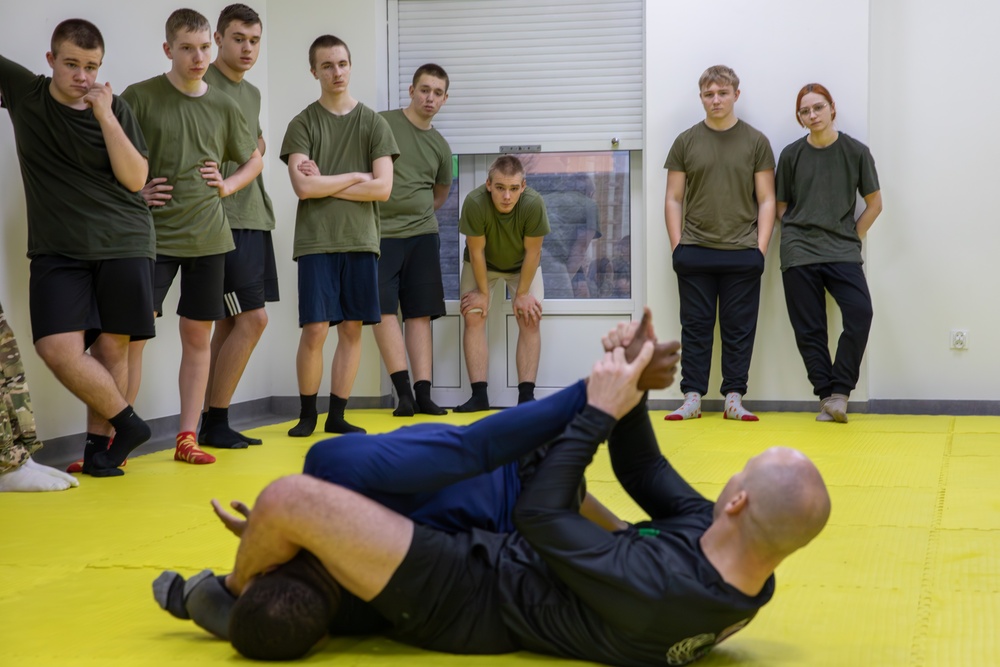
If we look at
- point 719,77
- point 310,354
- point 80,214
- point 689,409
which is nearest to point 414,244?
point 310,354

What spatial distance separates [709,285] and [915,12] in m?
2.00

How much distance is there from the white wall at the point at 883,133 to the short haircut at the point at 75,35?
2.33 meters

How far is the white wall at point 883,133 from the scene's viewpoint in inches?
257

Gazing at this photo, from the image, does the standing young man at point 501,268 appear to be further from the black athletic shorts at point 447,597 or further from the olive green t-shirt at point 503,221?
the black athletic shorts at point 447,597

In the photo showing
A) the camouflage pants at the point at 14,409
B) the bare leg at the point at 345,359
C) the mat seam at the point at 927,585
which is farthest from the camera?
the bare leg at the point at 345,359

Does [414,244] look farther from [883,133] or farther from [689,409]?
[883,133]

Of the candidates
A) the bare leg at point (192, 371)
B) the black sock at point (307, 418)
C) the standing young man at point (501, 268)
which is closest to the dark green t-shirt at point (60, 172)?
the bare leg at point (192, 371)

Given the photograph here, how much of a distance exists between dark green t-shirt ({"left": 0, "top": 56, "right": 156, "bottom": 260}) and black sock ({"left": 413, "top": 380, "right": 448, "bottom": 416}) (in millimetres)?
2725

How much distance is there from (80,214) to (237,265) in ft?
3.69

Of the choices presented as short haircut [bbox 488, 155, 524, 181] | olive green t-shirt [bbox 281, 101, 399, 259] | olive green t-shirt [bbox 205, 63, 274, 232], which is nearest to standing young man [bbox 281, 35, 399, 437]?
olive green t-shirt [bbox 281, 101, 399, 259]

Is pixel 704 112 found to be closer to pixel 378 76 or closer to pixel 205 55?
pixel 378 76

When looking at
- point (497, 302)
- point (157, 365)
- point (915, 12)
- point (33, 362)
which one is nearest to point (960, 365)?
point (915, 12)

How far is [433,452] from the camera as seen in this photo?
1939 mm

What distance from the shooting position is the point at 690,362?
652 cm
